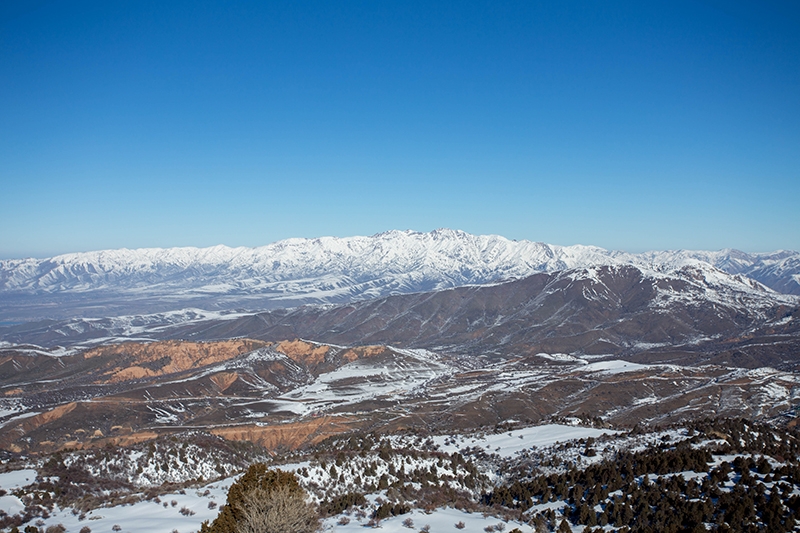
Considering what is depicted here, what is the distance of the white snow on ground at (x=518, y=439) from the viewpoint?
49.1 m

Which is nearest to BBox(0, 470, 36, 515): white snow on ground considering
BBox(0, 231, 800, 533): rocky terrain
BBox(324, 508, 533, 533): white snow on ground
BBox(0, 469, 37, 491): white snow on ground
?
BBox(0, 469, 37, 491): white snow on ground

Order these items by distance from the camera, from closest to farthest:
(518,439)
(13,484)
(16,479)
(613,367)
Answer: (13,484)
(16,479)
(518,439)
(613,367)

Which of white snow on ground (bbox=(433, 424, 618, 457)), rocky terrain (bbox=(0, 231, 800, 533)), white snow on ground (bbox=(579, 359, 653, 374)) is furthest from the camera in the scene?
white snow on ground (bbox=(579, 359, 653, 374))

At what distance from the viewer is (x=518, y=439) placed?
52312mm

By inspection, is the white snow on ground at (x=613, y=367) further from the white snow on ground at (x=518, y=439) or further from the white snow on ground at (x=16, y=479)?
the white snow on ground at (x=16, y=479)

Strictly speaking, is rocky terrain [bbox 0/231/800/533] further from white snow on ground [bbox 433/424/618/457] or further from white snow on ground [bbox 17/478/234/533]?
white snow on ground [bbox 433/424/618/457]

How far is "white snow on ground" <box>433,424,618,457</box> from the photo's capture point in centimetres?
4908

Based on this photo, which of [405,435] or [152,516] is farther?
[405,435]

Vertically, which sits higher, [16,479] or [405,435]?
[16,479]

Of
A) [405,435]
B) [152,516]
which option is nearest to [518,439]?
[405,435]

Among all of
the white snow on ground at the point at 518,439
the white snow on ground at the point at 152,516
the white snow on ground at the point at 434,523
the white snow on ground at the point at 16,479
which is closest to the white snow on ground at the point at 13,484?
the white snow on ground at the point at 16,479

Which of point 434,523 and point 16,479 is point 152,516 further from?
point 16,479

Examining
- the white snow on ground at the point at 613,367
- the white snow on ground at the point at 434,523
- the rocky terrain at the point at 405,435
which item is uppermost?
the white snow on ground at the point at 434,523

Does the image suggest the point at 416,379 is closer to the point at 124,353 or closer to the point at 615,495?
the point at 124,353
